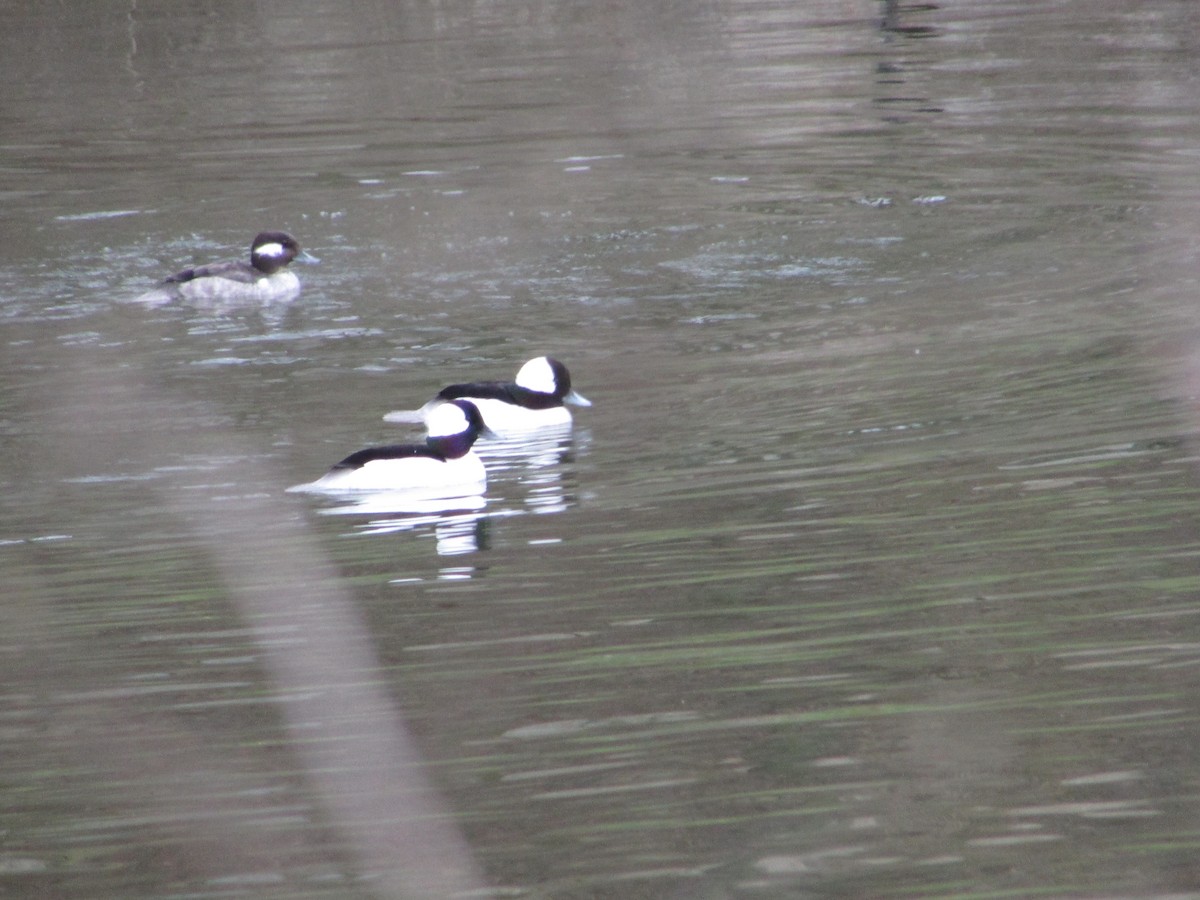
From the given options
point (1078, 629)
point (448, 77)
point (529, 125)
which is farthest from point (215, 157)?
point (1078, 629)

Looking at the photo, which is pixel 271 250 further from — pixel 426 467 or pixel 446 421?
pixel 426 467

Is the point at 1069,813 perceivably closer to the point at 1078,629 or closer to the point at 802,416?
the point at 1078,629

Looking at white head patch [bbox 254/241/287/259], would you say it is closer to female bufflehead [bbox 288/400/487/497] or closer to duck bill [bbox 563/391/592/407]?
duck bill [bbox 563/391/592/407]

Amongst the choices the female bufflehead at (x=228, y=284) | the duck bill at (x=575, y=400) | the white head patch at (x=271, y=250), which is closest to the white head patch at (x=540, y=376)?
the duck bill at (x=575, y=400)

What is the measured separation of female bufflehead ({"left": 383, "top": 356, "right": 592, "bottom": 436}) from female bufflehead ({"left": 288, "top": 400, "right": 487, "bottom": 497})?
3.08ft

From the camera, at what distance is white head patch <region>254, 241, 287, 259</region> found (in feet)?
45.1

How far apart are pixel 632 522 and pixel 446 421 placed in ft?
5.79

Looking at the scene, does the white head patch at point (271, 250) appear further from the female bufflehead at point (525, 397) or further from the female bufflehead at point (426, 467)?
the female bufflehead at point (426, 467)

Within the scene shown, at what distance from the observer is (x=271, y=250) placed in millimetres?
13797

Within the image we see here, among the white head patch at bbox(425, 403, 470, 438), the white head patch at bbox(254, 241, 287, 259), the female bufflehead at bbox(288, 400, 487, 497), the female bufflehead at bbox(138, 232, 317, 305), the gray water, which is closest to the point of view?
the gray water

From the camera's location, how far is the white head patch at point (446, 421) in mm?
9148

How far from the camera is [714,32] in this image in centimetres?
2550

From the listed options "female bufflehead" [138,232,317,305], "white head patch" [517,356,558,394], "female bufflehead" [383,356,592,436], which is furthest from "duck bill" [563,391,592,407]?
"female bufflehead" [138,232,317,305]

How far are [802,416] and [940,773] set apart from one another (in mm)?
4580
